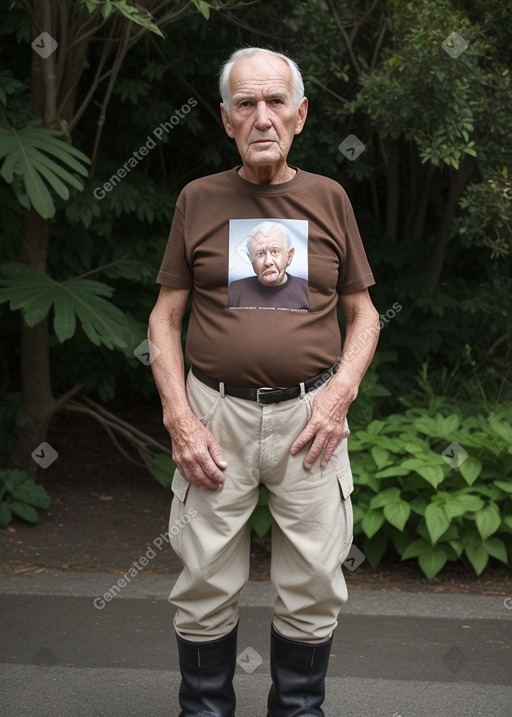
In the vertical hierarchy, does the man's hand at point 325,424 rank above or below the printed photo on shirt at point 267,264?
below

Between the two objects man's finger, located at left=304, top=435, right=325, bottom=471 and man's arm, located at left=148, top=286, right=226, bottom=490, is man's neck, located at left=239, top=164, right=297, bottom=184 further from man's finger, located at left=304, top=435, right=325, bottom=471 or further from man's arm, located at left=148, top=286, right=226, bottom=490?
man's finger, located at left=304, top=435, right=325, bottom=471

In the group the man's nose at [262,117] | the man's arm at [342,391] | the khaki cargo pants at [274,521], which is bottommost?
the khaki cargo pants at [274,521]

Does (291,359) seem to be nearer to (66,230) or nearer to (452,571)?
(452,571)

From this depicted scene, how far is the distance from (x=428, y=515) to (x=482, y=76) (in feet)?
7.92

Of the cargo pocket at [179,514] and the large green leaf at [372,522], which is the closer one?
the cargo pocket at [179,514]

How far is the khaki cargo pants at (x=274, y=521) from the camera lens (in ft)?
9.58

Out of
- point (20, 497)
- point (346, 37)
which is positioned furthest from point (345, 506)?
point (346, 37)

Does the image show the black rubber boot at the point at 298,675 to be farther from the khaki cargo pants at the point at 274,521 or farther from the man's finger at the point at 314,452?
the man's finger at the point at 314,452

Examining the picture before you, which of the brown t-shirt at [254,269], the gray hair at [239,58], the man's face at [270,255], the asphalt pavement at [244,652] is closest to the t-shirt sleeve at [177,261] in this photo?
the brown t-shirt at [254,269]

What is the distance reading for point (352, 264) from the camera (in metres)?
3.02

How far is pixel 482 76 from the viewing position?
218 inches

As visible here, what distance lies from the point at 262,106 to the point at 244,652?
233cm

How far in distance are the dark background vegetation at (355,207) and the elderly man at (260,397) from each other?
1.87 meters

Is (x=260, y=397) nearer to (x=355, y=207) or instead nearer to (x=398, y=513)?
(x=398, y=513)
